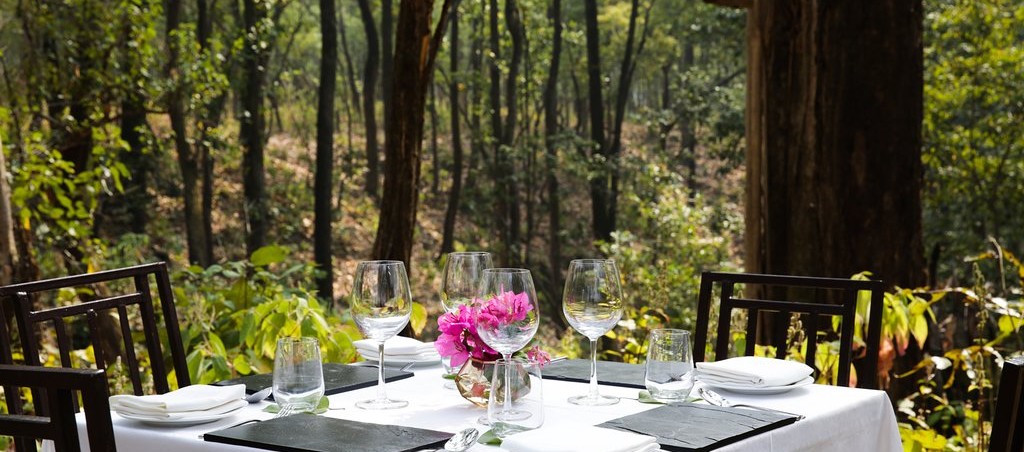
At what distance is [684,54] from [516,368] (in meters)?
16.9

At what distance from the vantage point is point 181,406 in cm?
173

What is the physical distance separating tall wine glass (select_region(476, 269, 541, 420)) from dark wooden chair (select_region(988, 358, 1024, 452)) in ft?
2.27

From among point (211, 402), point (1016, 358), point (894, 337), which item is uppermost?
point (1016, 358)

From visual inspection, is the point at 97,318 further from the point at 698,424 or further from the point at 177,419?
the point at 698,424

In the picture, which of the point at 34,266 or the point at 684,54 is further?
the point at 684,54

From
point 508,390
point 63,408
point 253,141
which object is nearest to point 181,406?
point 63,408

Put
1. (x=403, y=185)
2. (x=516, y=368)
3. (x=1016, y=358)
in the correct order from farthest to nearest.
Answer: (x=403, y=185)
(x=516, y=368)
(x=1016, y=358)

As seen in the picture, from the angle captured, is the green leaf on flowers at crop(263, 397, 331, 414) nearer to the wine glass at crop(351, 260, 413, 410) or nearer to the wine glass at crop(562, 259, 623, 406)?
the wine glass at crop(351, 260, 413, 410)

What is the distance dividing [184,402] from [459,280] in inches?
23.0

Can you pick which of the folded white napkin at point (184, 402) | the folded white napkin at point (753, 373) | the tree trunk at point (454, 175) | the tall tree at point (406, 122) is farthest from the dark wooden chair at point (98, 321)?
the tree trunk at point (454, 175)

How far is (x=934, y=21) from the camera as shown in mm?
8602

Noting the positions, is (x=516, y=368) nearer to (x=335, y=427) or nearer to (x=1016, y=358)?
(x=335, y=427)

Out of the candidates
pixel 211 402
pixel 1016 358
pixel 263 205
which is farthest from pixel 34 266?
pixel 263 205

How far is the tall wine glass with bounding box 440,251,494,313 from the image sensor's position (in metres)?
2.07
